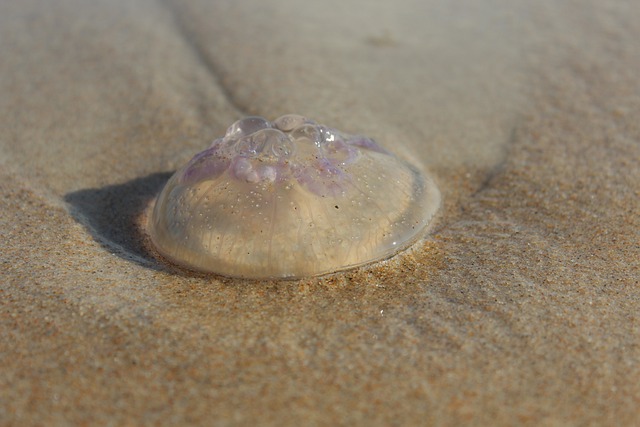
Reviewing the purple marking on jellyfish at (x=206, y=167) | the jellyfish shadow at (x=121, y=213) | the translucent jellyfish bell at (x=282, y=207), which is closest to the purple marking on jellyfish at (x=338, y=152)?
the translucent jellyfish bell at (x=282, y=207)

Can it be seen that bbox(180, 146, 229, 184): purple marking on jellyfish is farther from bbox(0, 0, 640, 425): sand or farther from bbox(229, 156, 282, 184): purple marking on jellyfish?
bbox(0, 0, 640, 425): sand

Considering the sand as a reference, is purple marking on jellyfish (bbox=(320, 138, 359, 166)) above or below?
above

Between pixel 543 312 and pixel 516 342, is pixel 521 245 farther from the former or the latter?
pixel 516 342

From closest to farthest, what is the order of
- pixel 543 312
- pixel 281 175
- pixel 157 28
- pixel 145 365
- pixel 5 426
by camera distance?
pixel 5 426 < pixel 145 365 < pixel 543 312 < pixel 281 175 < pixel 157 28

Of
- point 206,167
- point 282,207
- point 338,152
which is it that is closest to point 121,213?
point 206,167

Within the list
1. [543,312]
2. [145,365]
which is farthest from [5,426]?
[543,312]

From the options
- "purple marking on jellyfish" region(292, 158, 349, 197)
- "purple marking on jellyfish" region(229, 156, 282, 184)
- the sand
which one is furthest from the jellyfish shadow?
"purple marking on jellyfish" region(292, 158, 349, 197)

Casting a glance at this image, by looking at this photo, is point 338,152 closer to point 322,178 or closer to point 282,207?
point 322,178
